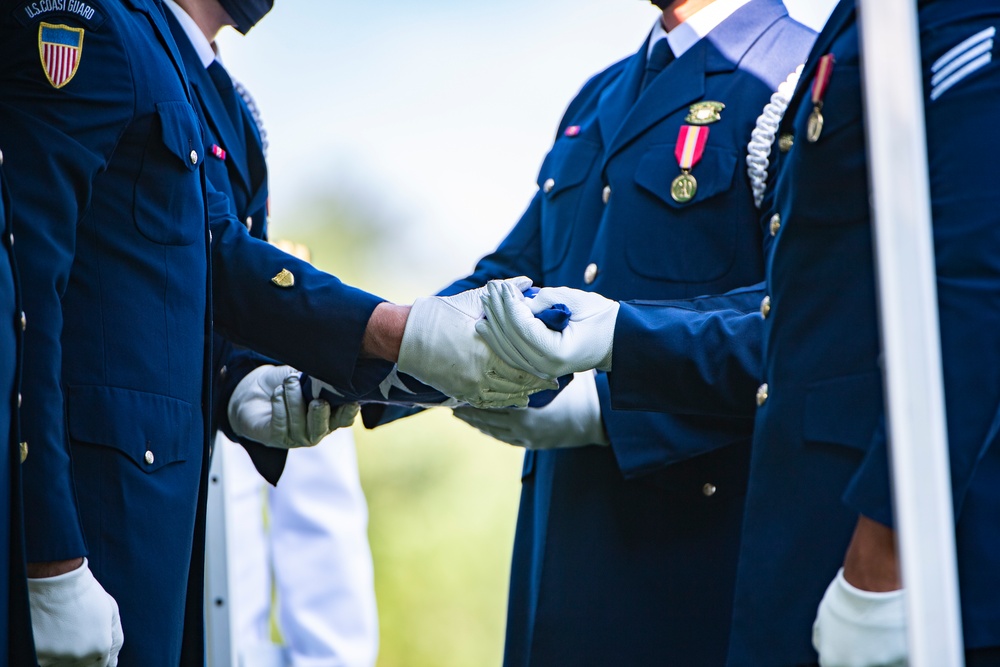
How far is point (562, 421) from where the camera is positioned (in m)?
2.42

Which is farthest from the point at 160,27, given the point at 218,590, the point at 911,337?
the point at 911,337

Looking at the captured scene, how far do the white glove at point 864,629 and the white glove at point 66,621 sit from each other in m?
0.96

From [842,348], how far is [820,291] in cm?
8

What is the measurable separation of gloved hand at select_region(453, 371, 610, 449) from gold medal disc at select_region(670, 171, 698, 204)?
0.40 metres

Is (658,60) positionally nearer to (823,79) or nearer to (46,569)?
(823,79)

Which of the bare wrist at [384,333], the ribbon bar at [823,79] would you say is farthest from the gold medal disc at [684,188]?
the ribbon bar at [823,79]

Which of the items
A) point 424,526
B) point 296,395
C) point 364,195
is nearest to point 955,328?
point 296,395

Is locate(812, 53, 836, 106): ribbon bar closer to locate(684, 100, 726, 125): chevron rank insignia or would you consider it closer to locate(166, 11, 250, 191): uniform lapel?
locate(684, 100, 726, 125): chevron rank insignia

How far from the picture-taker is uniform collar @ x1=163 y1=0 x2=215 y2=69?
251 centimetres

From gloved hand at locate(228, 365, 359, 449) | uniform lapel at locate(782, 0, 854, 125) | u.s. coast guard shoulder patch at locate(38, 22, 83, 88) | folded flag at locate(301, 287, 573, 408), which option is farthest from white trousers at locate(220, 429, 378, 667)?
uniform lapel at locate(782, 0, 854, 125)

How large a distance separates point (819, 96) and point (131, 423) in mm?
1084

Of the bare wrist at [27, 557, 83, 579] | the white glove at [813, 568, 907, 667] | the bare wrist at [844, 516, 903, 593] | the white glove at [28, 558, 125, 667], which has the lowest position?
the white glove at [28, 558, 125, 667]

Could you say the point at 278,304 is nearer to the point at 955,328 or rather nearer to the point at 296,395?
the point at 296,395

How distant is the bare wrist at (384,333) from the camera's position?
7.68ft
